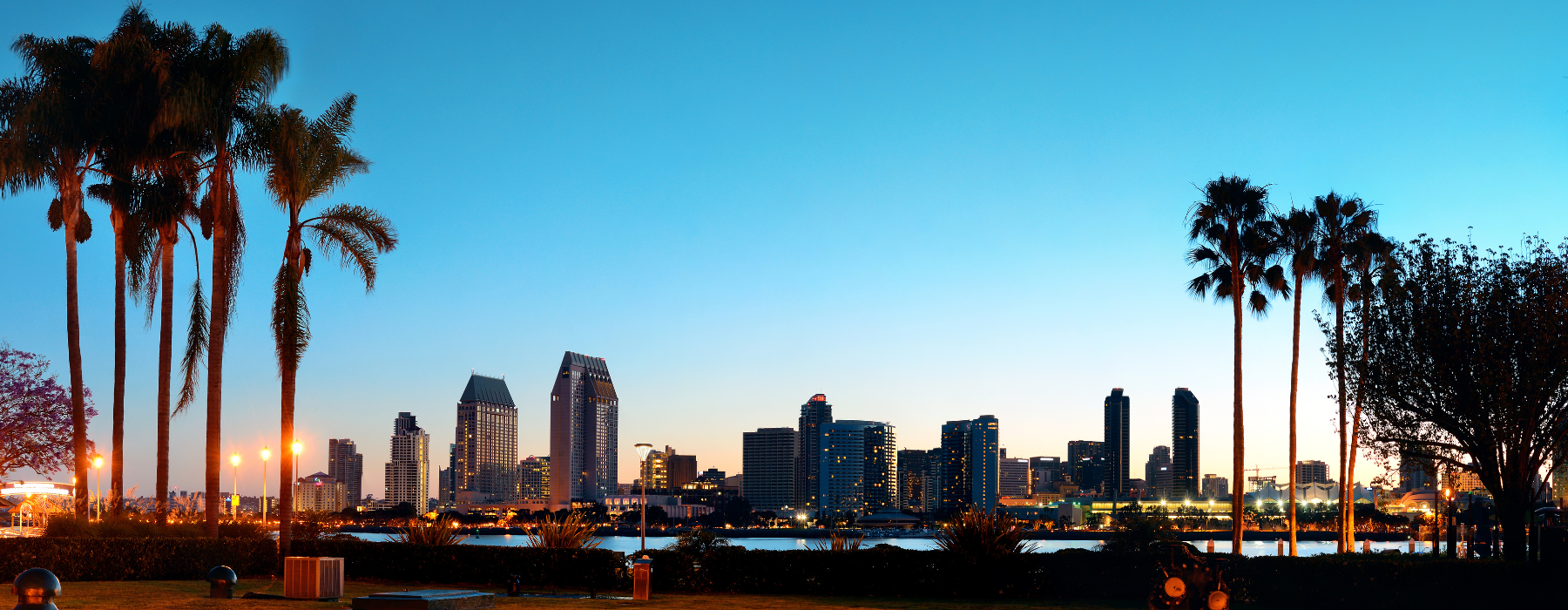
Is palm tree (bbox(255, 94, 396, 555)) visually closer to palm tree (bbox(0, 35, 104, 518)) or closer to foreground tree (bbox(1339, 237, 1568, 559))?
palm tree (bbox(0, 35, 104, 518))

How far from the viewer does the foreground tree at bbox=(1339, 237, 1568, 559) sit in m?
27.5

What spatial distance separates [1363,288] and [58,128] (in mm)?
34072

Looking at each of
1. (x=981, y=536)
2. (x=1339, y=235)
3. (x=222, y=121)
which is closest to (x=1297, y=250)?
(x=1339, y=235)

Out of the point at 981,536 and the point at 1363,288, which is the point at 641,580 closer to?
the point at 981,536

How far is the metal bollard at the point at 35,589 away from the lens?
19.7ft

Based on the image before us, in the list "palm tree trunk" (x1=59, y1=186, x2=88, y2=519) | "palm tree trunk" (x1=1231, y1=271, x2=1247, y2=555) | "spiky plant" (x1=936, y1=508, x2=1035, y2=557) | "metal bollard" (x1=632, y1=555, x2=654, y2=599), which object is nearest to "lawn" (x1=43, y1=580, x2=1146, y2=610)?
"metal bollard" (x1=632, y1=555, x2=654, y2=599)

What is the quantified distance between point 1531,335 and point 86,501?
36222 mm

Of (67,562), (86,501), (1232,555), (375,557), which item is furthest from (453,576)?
(1232,555)

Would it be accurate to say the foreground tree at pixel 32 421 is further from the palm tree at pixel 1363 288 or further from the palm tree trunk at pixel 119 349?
the palm tree at pixel 1363 288

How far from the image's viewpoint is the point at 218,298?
2833 centimetres

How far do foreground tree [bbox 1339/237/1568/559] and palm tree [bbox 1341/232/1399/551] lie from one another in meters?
0.78

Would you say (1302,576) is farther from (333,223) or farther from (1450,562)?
(333,223)

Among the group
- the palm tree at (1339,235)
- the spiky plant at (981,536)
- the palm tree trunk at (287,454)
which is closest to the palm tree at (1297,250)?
the palm tree at (1339,235)

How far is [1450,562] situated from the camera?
70.4ft
